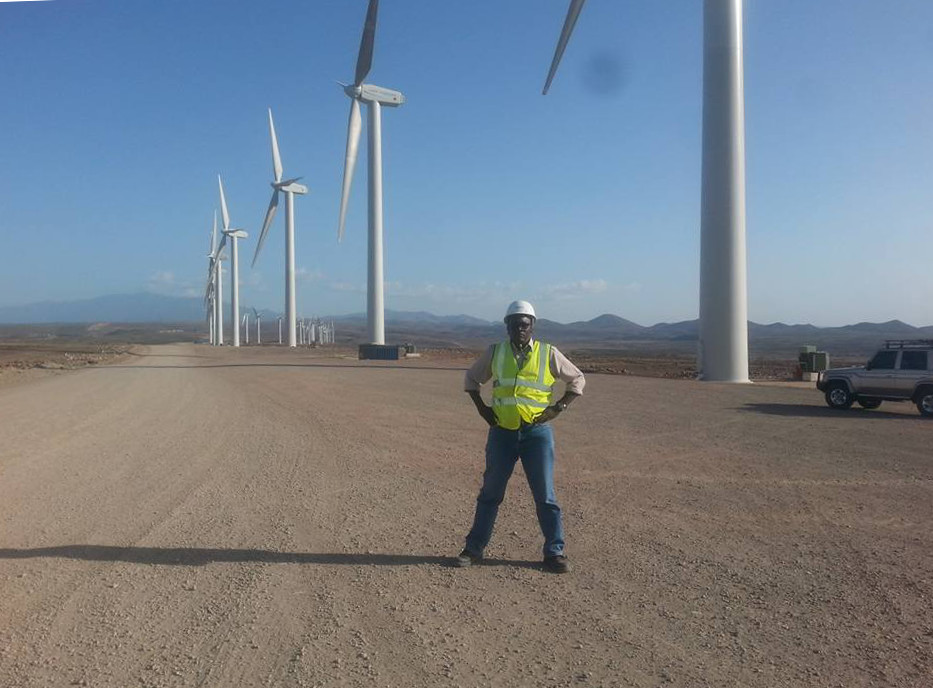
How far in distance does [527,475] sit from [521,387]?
70 centimetres

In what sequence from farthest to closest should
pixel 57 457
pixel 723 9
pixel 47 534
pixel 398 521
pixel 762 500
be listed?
pixel 723 9, pixel 57 457, pixel 762 500, pixel 398 521, pixel 47 534

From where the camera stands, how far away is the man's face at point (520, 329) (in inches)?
255

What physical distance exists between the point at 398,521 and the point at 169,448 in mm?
6468

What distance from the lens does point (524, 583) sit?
20.4ft

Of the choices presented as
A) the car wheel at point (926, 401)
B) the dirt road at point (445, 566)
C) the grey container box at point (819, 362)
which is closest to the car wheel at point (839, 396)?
the car wheel at point (926, 401)

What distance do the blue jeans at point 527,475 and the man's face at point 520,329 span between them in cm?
66

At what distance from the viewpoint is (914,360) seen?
19.5m

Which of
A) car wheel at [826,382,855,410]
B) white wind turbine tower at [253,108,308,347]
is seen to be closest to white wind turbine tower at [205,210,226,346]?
white wind turbine tower at [253,108,308,347]

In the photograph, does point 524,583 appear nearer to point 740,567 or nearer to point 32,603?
point 740,567

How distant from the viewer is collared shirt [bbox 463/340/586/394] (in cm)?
655

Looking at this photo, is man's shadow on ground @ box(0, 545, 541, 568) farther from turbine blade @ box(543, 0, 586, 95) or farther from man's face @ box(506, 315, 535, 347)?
turbine blade @ box(543, 0, 586, 95)

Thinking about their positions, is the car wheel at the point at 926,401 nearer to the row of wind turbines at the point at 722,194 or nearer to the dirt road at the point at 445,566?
the dirt road at the point at 445,566

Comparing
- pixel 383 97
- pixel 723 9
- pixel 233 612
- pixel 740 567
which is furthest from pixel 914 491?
→ pixel 383 97

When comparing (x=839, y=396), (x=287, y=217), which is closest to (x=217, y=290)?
(x=287, y=217)
